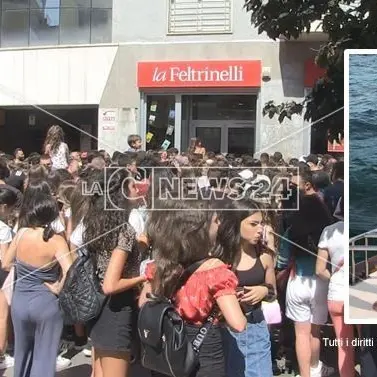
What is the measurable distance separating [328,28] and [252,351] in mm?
2359

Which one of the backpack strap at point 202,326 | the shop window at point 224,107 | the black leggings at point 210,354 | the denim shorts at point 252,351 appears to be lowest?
the denim shorts at point 252,351

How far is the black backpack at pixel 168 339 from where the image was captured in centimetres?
286

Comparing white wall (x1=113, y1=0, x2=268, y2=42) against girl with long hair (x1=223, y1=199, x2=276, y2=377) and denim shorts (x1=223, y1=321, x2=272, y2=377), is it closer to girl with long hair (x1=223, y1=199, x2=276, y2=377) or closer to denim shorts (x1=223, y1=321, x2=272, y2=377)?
girl with long hair (x1=223, y1=199, x2=276, y2=377)

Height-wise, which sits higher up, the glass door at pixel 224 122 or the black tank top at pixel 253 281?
the glass door at pixel 224 122

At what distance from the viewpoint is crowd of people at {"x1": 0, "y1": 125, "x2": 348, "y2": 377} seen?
3.03m

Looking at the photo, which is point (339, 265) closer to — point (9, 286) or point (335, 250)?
point (335, 250)

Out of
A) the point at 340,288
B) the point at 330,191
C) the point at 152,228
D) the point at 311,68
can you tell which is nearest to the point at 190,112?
the point at 311,68

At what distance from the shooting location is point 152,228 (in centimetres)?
322

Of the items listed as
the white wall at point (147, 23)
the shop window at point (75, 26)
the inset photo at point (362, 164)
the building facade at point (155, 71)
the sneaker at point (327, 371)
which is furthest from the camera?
the shop window at point (75, 26)

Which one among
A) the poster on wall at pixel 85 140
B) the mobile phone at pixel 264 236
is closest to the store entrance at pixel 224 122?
the poster on wall at pixel 85 140

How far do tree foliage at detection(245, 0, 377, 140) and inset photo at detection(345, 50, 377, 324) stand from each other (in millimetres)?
881

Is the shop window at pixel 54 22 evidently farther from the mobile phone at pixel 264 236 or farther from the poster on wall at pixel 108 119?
the mobile phone at pixel 264 236

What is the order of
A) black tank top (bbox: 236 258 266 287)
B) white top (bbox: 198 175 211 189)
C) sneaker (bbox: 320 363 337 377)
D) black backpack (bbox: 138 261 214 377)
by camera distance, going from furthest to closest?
sneaker (bbox: 320 363 337 377) < white top (bbox: 198 175 211 189) < black tank top (bbox: 236 258 266 287) < black backpack (bbox: 138 261 214 377)

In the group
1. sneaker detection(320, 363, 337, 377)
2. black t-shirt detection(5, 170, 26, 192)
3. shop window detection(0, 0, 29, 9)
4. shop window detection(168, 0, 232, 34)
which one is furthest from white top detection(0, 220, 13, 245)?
shop window detection(0, 0, 29, 9)
